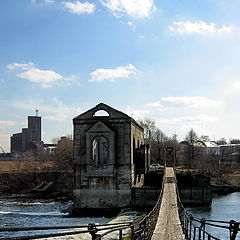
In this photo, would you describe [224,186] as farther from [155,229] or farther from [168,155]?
[155,229]

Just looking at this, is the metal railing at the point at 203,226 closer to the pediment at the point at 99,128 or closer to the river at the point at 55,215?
the river at the point at 55,215

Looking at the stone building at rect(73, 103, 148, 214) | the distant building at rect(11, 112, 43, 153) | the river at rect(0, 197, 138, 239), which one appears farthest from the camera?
the distant building at rect(11, 112, 43, 153)

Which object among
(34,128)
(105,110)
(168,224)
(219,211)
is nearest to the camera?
(168,224)

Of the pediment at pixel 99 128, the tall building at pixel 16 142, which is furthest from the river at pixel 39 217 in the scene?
the tall building at pixel 16 142

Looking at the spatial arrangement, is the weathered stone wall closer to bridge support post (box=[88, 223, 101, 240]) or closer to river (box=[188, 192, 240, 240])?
river (box=[188, 192, 240, 240])

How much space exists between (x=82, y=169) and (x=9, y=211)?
7907 millimetres

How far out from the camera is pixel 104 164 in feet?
123

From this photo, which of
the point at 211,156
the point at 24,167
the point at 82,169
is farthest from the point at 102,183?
the point at 211,156

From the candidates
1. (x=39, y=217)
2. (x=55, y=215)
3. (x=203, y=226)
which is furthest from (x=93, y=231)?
(x=55, y=215)

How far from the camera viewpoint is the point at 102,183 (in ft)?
122

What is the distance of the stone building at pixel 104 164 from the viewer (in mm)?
36781

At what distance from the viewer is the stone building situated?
121 feet

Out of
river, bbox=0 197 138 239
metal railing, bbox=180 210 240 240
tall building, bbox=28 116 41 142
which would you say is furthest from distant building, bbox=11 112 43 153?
metal railing, bbox=180 210 240 240

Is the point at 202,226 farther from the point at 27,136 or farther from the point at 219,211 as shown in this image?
the point at 27,136
